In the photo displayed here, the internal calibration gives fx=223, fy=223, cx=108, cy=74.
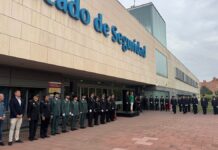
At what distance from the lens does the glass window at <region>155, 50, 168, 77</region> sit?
30281mm

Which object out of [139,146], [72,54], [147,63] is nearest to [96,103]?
[72,54]

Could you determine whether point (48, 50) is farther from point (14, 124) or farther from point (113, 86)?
point (113, 86)

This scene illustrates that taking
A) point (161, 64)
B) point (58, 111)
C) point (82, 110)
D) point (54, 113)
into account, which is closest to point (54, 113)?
point (54, 113)

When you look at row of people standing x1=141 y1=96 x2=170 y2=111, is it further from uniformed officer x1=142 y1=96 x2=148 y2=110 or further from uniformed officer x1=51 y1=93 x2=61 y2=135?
uniformed officer x1=51 y1=93 x2=61 y2=135

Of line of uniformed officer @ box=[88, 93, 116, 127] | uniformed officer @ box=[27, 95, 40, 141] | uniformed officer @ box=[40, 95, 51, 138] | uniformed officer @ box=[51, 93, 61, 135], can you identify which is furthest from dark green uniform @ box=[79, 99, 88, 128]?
uniformed officer @ box=[27, 95, 40, 141]

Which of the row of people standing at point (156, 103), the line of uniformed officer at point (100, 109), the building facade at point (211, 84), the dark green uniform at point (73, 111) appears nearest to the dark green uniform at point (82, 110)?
the dark green uniform at point (73, 111)

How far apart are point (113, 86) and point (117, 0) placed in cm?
862

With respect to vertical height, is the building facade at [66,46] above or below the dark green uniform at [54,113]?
above

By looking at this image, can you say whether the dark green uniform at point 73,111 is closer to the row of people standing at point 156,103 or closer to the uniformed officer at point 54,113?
the uniformed officer at point 54,113

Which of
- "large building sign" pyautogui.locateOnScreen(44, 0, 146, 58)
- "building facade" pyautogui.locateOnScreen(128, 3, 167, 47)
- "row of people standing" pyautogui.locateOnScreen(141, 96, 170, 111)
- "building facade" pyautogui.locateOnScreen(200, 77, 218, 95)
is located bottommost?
"row of people standing" pyautogui.locateOnScreen(141, 96, 170, 111)

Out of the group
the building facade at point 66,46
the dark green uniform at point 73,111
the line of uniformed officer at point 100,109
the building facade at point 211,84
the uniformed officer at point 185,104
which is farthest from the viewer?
the building facade at point 211,84

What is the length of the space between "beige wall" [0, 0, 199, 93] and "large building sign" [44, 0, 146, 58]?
0.85 feet

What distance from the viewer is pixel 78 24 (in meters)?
12.2

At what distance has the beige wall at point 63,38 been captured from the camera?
8192 millimetres
